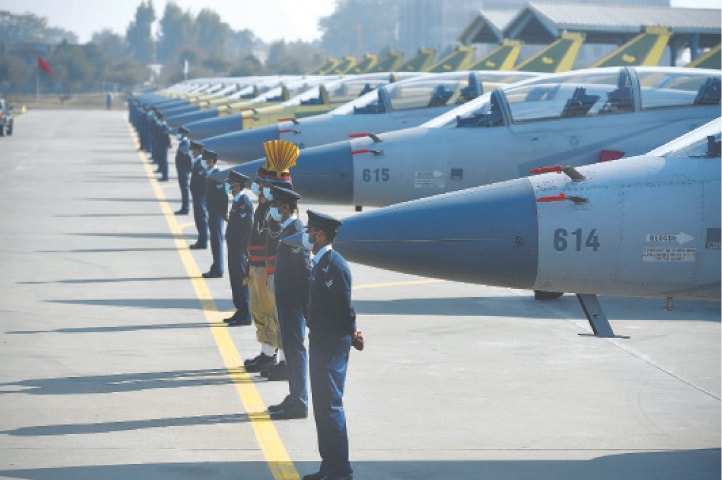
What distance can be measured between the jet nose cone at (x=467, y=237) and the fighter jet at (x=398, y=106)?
11181 mm

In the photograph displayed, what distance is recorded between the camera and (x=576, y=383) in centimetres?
1177

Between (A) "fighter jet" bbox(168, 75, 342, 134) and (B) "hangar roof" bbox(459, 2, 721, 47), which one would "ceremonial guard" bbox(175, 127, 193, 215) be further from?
(B) "hangar roof" bbox(459, 2, 721, 47)

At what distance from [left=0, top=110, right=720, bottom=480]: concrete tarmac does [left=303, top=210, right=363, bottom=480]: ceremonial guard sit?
467 millimetres

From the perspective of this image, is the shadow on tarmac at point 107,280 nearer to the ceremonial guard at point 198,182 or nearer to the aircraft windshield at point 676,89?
the ceremonial guard at point 198,182

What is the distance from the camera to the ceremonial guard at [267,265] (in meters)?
11.4

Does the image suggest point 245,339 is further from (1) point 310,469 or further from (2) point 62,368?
(1) point 310,469

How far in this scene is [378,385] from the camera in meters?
11.6

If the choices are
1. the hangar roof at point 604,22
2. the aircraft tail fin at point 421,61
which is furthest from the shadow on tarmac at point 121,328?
the aircraft tail fin at point 421,61

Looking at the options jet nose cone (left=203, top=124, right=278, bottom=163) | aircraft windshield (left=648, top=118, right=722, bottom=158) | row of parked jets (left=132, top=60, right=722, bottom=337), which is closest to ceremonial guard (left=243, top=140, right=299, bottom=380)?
row of parked jets (left=132, top=60, right=722, bottom=337)

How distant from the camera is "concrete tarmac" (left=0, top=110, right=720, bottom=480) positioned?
30.5 feet

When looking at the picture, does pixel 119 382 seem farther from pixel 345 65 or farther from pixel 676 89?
pixel 345 65

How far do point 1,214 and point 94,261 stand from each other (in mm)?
7714

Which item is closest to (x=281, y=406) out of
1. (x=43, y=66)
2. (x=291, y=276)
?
(x=291, y=276)

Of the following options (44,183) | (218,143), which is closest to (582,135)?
(218,143)
